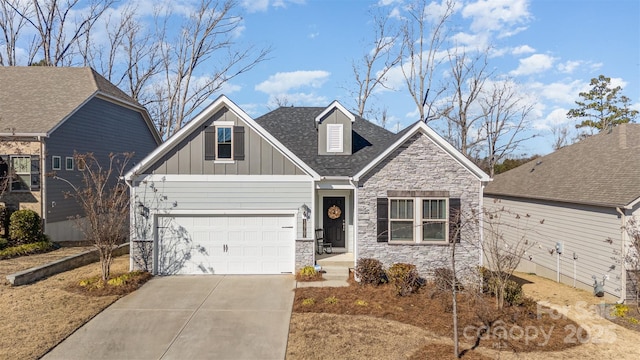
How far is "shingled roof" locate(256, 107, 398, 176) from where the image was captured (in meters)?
14.0

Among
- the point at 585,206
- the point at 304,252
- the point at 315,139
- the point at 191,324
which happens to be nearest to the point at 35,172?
the point at 315,139

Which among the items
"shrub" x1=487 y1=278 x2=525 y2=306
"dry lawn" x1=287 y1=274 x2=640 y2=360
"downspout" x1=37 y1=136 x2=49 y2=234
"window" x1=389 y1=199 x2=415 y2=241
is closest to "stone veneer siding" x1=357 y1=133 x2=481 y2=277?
"window" x1=389 y1=199 x2=415 y2=241

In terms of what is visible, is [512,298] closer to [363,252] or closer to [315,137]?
[363,252]

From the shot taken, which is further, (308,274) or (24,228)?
(24,228)

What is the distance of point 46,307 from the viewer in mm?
9102

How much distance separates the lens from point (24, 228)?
1448 centimetres

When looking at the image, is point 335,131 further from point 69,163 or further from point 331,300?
point 69,163

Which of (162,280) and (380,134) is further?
(380,134)

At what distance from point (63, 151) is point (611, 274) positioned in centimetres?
2198

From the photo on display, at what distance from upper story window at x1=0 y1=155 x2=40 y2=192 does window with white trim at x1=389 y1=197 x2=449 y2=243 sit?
14720 millimetres

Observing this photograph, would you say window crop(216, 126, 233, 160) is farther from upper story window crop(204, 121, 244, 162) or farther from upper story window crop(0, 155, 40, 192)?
upper story window crop(0, 155, 40, 192)

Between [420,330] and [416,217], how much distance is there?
13.8ft

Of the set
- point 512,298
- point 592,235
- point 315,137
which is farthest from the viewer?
point 315,137

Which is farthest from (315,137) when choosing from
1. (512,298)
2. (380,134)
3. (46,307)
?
(46,307)
